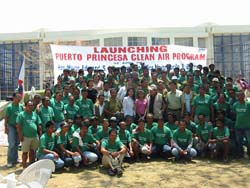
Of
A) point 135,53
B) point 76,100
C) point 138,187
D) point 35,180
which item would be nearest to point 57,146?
point 76,100

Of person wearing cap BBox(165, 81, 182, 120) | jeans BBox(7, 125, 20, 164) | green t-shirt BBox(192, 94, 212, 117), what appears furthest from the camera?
person wearing cap BBox(165, 81, 182, 120)

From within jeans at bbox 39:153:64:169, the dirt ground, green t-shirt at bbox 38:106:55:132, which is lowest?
the dirt ground

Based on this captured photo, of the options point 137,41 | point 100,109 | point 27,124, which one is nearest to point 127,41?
point 137,41

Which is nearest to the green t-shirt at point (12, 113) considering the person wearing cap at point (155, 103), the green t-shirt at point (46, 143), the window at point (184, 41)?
the green t-shirt at point (46, 143)

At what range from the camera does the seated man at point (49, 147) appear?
745cm

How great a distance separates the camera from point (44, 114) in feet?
27.0

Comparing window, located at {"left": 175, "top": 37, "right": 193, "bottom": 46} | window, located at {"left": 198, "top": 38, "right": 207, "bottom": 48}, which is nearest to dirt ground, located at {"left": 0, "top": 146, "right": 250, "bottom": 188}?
window, located at {"left": 175, "top": 37, "right": 193, "bottom": 46}

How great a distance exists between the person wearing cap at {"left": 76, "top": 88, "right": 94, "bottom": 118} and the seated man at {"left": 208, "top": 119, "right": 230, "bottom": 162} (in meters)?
3.03

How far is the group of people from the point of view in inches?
306

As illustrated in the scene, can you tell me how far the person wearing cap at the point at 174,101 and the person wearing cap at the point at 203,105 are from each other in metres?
0.39

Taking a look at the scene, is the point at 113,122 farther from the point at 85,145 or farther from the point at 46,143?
the point at 46,143

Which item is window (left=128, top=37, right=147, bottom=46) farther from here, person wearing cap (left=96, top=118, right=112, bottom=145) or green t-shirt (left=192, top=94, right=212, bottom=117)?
person wearing cap (left=96, top=118, right=112, bottom=145)

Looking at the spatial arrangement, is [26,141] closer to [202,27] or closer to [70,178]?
[70,178]

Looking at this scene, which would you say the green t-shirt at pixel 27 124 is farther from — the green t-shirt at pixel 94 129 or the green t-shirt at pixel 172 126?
the green t-shirt at pixel 172 126
